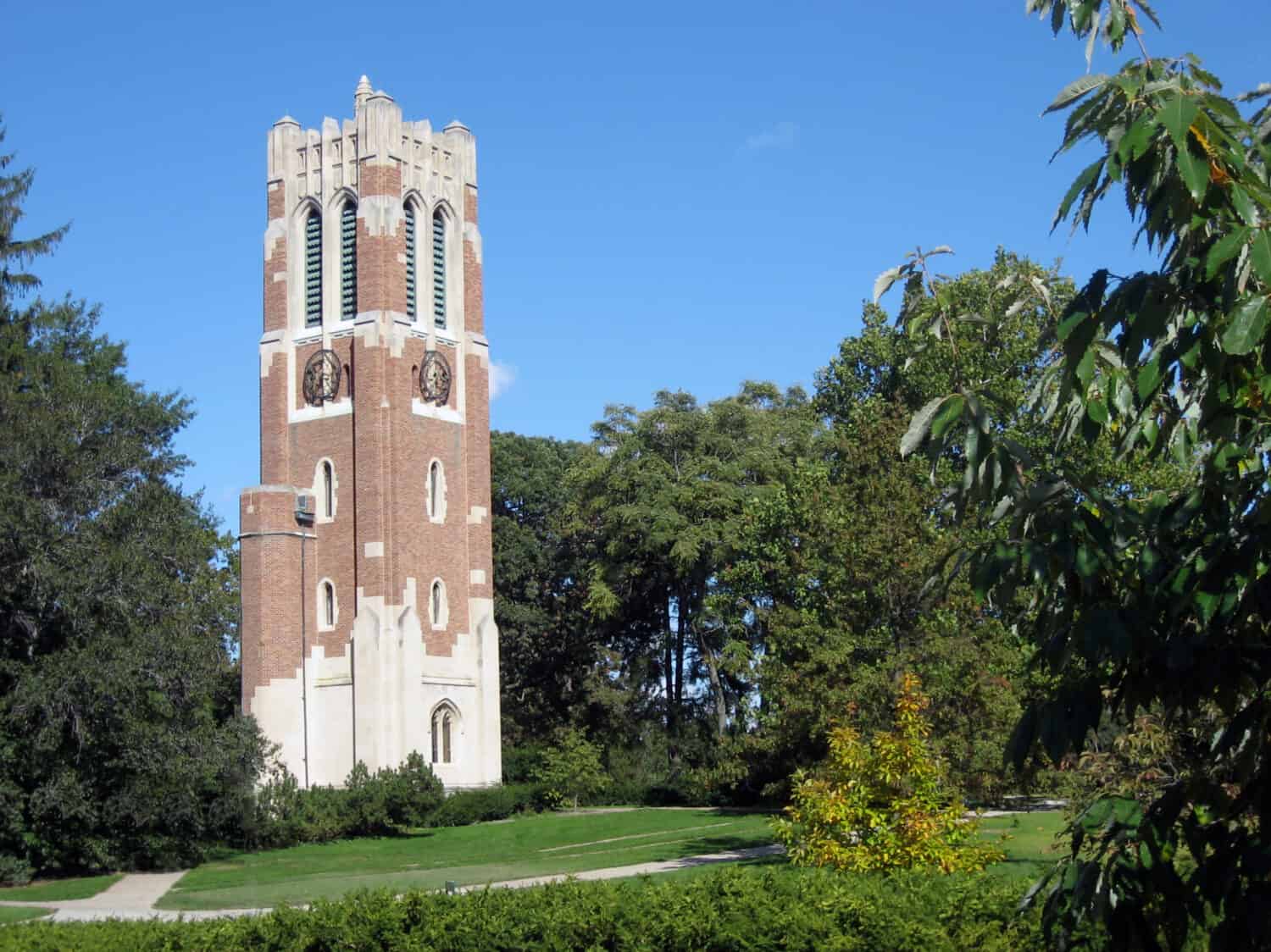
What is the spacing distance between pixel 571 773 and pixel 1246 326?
45.5 m

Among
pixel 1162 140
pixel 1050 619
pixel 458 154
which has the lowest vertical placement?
pixel 1050 619

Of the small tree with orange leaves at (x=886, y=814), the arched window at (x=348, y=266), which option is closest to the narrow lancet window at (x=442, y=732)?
the arched window at (x=348, y=266)

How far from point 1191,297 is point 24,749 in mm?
29848

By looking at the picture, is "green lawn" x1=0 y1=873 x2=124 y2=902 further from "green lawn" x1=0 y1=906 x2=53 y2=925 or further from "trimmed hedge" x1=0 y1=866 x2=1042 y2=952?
"trimmed hedge" x1=0 y1=866 x2=1042 y2=952

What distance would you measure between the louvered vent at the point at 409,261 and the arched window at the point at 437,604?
8.93 metres

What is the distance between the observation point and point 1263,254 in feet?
13.7

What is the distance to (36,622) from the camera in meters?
30.6

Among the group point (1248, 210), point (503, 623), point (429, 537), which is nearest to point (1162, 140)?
point (1248, 210)

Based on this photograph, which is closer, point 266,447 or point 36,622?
point 36,622

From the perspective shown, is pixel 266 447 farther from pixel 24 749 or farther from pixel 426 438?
pixel 24 749

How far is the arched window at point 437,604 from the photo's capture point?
160 ft

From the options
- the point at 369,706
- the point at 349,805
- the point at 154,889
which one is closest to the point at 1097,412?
the point at 154,889

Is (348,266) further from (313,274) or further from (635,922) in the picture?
(635,922)

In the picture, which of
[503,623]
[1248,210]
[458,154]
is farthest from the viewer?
[503,623]
